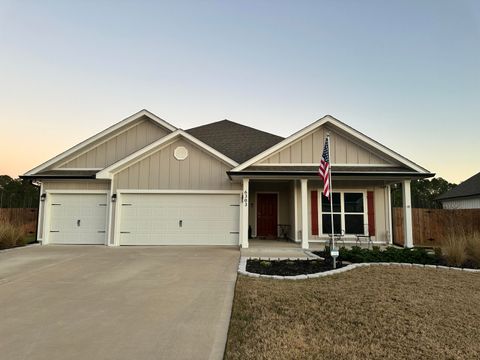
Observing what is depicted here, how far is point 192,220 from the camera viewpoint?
12.3m

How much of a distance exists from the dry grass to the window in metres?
6.01

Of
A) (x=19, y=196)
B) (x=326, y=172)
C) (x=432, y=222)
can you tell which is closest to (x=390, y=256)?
(x=326, y=172)

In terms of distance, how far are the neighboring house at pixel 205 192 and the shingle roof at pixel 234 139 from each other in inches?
116

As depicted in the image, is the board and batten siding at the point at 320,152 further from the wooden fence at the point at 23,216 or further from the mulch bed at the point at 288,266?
the wooden fence at the point at 23,216

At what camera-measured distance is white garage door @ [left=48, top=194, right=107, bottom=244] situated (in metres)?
12.6

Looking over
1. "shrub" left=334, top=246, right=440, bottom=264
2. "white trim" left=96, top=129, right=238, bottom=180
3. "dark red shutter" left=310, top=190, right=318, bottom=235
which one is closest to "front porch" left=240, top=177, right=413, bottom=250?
"dark red shutter" left=310, top=190, right=318, bottom=235

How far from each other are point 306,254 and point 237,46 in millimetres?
9030

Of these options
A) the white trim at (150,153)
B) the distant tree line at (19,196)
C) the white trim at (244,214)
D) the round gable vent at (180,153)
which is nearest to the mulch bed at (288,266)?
the white trim at (244,214)

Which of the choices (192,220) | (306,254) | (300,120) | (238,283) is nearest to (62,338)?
(238,283)

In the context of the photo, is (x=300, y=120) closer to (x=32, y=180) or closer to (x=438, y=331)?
(x=32, y=180)

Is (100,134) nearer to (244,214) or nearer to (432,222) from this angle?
(244,214)

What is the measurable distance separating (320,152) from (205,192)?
4891 millimetres

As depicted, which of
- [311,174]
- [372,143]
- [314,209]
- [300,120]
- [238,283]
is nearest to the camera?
[238,283]

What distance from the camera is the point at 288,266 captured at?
8.06 meters
